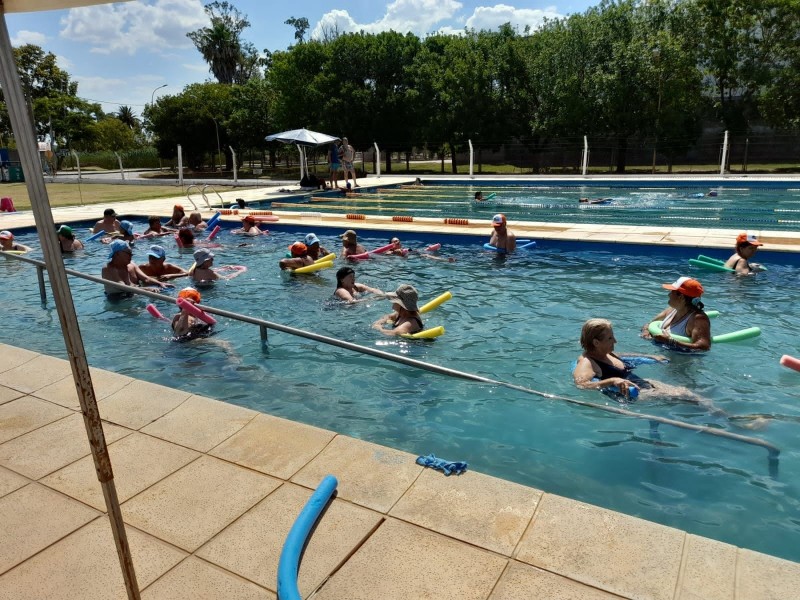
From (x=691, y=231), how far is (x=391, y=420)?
401 inches

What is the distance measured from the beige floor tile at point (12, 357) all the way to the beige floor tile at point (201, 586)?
3.81 m

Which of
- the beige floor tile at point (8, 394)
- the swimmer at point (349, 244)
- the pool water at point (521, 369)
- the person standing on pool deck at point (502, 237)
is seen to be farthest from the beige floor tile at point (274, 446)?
the person standing on pool deck at point (502, 237)

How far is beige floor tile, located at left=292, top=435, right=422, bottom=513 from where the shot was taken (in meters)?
3.35

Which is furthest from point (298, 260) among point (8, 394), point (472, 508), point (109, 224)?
point (472, 508)

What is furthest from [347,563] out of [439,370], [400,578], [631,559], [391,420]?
[391,420]

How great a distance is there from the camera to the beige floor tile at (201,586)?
2.64 meters

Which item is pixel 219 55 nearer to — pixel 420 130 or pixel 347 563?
pixel 420 130

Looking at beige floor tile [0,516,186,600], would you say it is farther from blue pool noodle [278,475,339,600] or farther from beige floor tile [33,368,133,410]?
beige floor tile [33,368,133,410]

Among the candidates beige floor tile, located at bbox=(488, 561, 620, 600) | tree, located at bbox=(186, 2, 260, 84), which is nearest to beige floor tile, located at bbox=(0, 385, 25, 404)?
beige floor tile, located at bbox=(488, 561, 620, 600)

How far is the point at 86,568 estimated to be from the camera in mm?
2818

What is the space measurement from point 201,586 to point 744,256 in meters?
9.80

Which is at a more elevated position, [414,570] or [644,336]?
[414,570]

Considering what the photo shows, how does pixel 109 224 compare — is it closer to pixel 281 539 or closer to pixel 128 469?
pixel 128 469

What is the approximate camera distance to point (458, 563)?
2793mm
